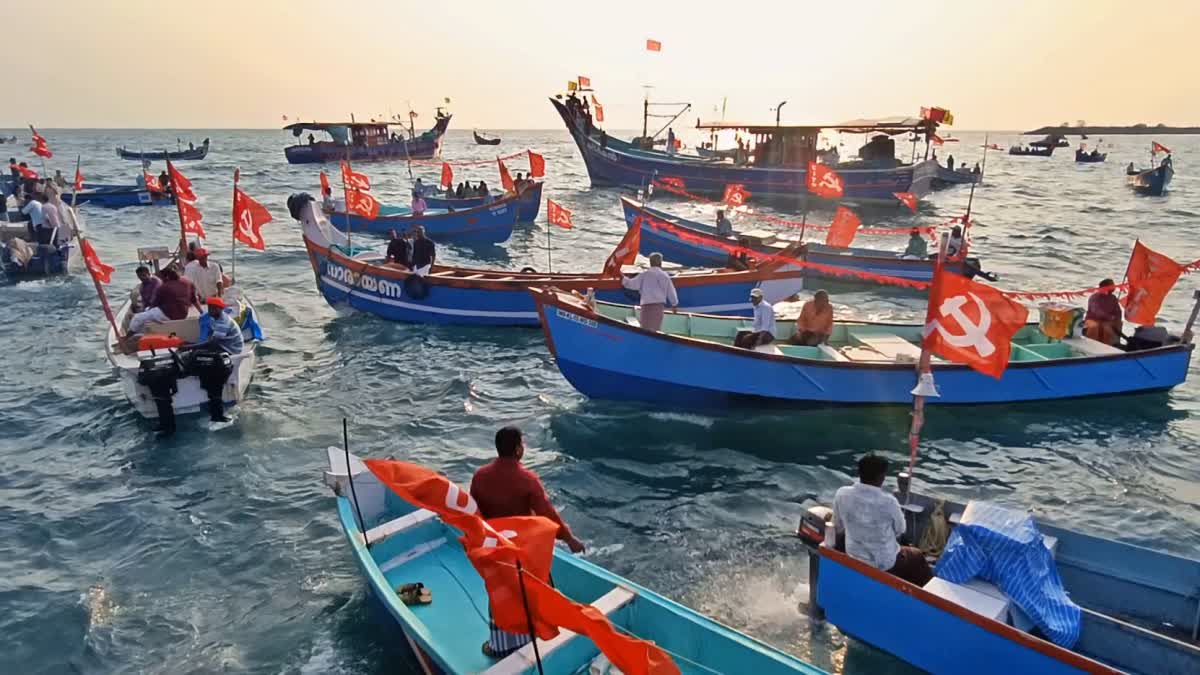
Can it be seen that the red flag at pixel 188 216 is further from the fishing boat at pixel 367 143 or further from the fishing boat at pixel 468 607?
the fishing boat at pixel 367 143

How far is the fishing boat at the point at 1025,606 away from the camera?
17.5 feet

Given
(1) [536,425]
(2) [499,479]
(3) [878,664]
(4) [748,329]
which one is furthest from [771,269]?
(2) [499,479]

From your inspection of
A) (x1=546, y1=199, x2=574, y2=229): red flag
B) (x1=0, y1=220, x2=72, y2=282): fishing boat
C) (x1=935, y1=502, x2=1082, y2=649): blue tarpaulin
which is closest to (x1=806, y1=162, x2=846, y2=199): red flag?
(x1=546, y1=199, x2=574, y2=229): red flag

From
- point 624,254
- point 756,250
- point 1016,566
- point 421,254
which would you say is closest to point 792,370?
point 624,254

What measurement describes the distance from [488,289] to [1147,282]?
41.0 feet

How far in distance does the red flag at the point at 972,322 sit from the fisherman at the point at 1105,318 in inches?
303

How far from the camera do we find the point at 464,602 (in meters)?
6.38

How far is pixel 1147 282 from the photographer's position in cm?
1220

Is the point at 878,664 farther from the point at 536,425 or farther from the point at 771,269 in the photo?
the point at 771,269

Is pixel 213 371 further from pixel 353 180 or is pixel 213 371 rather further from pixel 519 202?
pixel 519 202

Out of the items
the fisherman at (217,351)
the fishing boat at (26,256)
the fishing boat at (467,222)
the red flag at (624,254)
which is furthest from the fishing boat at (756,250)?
the fishing boat at (26,256)

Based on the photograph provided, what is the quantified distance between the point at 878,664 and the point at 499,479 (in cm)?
399

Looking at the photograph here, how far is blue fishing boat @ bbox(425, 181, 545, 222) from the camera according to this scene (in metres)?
30.1

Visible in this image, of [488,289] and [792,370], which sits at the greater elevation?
[488,289]
